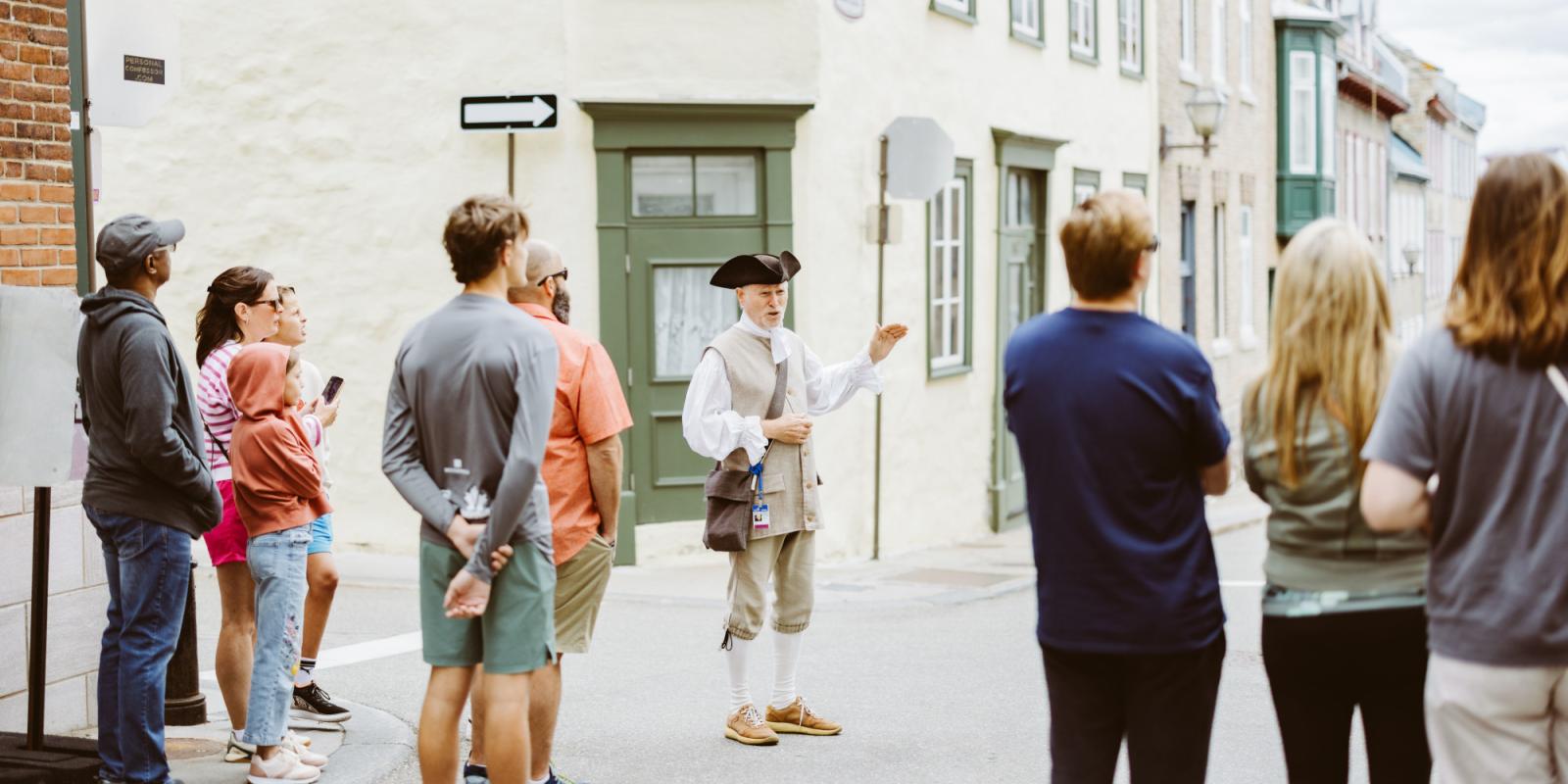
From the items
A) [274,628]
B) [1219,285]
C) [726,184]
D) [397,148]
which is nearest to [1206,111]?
[1219,285]

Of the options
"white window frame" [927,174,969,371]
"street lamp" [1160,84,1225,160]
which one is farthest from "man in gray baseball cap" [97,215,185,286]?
"street lamp" [1160,84,1225,160]

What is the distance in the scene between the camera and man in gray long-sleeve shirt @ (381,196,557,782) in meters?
4.41

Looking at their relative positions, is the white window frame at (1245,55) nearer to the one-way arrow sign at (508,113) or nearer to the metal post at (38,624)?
the one-way arrow sign at (508,113)

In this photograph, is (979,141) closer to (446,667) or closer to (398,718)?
(398,718)

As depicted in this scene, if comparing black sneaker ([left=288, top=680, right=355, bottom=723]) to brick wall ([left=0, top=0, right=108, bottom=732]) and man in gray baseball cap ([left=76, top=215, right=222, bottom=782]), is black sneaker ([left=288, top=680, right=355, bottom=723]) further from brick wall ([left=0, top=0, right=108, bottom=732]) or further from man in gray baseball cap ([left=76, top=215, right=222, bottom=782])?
man in gray baseball cap ([left=76, top=215, right=222, bottom=782])

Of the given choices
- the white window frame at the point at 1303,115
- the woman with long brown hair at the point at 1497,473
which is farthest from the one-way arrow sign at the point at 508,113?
the white window frame at the point at 1303,115

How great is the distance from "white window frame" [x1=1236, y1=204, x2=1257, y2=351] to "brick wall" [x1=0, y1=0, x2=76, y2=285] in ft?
67.6

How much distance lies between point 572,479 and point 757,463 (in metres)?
1.23

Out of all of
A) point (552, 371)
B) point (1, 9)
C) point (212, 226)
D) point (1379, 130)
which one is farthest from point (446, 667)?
point (1379, 130)

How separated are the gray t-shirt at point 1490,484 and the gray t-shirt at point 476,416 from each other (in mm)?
2092

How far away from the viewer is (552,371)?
4.51m

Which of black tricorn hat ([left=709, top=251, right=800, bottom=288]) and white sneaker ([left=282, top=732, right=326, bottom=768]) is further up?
black tricorn hat ([left=709, top=251, right=800, bottom=288])

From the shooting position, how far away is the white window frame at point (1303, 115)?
27.5 meters

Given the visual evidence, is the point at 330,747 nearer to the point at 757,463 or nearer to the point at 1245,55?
the point at 757,463
